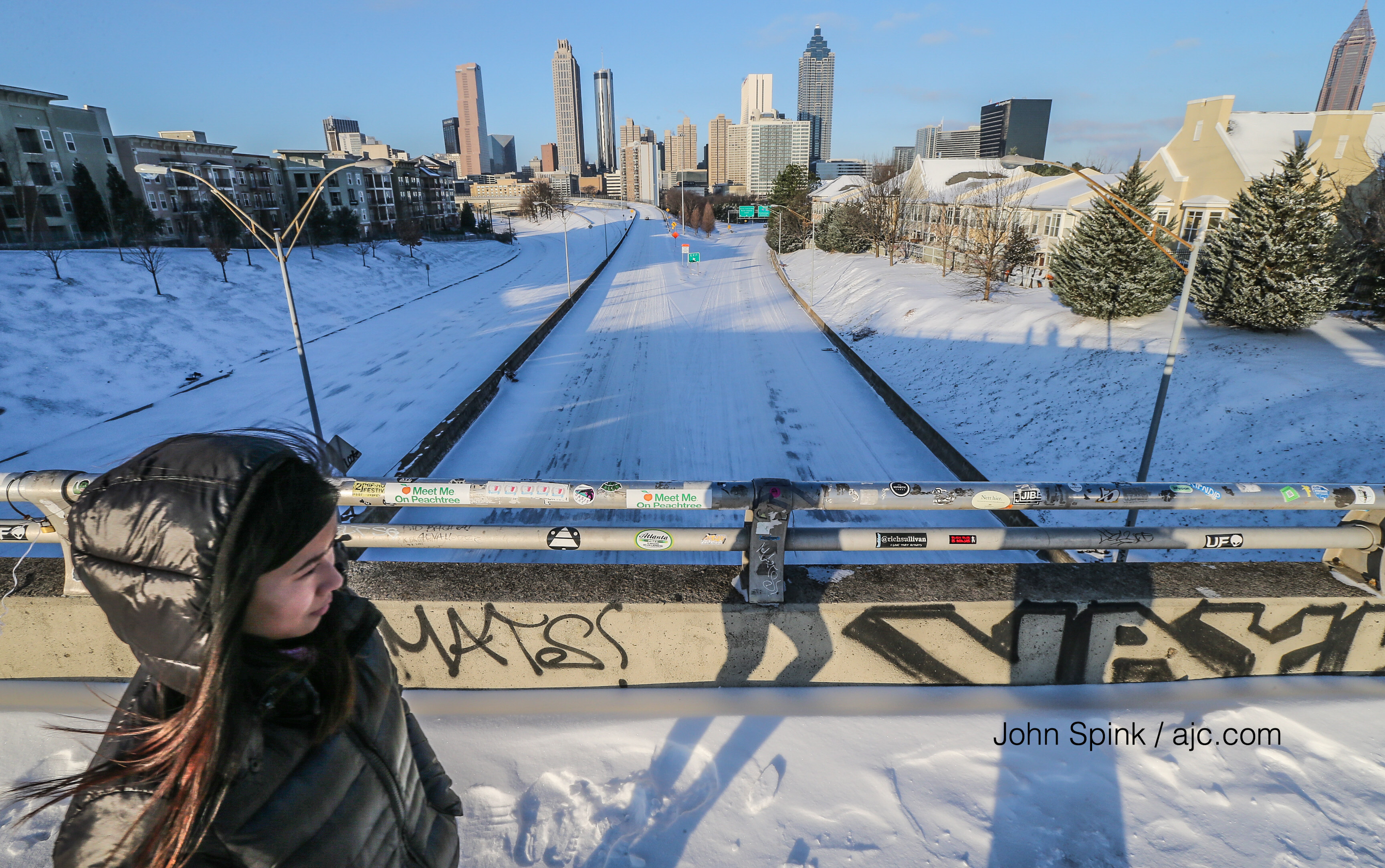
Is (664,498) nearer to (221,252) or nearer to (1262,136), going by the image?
(1262,136)

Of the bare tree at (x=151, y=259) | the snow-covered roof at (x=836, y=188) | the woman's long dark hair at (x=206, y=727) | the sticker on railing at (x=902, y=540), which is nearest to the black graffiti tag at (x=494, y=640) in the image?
the sticker on railing at (x=902, y=540)

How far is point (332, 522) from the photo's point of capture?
4.54 feet

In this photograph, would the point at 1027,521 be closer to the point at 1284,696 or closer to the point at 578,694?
the point at 1284,696

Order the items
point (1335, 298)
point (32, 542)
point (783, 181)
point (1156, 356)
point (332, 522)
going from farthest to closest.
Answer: point (783, 181) → point (1156, 356) → point (1335, 298) → point (32, 542) → point (332, 522)

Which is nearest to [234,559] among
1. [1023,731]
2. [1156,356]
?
[1023,731]

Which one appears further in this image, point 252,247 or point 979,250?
point 252,247

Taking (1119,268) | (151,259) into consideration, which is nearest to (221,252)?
(151,259)

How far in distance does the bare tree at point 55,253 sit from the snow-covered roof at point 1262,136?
51.4m

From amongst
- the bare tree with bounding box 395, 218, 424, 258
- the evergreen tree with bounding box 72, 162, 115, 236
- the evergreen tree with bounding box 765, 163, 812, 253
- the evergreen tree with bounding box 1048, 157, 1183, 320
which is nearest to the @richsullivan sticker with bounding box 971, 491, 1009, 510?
the evergreen tree with bounding box 1048, 157, 1183, 320

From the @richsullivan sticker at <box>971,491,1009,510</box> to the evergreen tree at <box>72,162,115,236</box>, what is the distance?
5737cm

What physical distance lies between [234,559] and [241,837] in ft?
1.80

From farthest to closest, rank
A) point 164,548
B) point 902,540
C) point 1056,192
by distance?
point 1056,192 → point 902,540 → point 164,548

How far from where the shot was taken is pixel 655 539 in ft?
10.7

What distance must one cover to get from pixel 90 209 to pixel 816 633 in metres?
59.1
